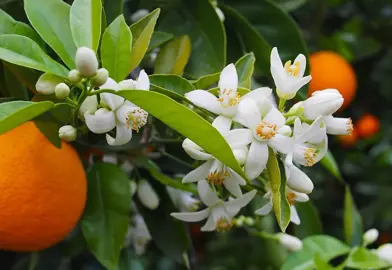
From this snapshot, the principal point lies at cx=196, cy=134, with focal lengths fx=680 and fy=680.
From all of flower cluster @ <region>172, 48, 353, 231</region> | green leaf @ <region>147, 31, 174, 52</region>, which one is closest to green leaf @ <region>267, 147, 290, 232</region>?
flower cluster @ <region>172, 48, 353, 231</region>

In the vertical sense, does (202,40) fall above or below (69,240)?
above

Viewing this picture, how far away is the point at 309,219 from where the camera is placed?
0.96 m

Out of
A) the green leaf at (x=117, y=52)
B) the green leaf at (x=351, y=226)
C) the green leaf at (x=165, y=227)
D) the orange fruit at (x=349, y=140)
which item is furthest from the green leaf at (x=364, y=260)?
the orange fruit at (x=349, y=140)

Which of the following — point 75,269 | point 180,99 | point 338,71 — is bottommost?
point 75,269

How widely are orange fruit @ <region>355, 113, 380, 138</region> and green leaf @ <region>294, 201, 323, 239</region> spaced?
669mm

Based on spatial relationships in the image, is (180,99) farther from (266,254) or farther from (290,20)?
(266,254)

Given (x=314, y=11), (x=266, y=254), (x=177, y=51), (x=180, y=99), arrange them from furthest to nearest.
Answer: (x=314, y=11), (x=266, y=254), (x=177, y=51), (x=180, y=99)

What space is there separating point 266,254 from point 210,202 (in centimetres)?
45

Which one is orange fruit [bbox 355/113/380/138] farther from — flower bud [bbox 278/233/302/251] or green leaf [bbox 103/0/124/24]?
green leaf [bbox 103/0/124/24]

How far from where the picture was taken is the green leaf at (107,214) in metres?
0.73

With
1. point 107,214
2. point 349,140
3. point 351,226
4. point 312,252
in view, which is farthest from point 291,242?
point 349,140

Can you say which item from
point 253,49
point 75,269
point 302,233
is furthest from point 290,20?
point 75,269

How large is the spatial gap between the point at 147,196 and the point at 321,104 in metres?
0.30

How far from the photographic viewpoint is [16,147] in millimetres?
626
